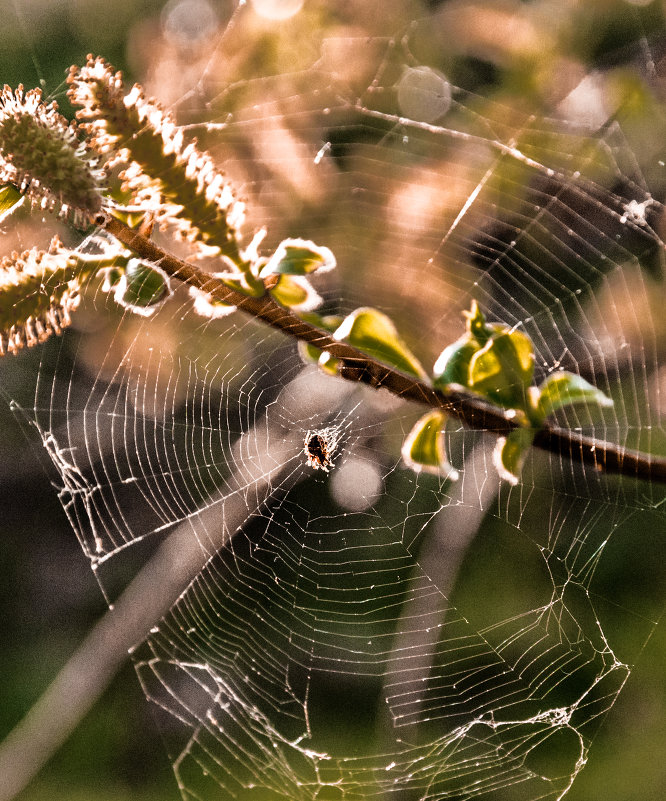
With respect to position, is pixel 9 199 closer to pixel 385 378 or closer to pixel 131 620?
pixel 385 378

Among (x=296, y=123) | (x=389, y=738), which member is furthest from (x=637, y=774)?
(x=296, y=123)

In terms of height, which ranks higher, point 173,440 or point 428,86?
point 428,86

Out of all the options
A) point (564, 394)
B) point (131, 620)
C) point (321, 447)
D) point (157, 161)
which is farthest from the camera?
point (131, 620)

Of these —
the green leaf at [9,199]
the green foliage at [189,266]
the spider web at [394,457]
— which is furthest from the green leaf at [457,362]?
the spider web at [394,457]

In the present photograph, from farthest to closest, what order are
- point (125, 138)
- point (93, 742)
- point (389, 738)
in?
point (93, 742) < point (389, 738) < point (125, 138)

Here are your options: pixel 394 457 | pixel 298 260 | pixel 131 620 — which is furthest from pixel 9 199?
pixel 131 620

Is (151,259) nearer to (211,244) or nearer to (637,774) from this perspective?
(211,244)

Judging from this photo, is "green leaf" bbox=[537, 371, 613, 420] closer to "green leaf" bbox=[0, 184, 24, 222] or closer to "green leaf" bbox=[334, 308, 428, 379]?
"green leaf" bbox=[334, 308, 428, 379]
